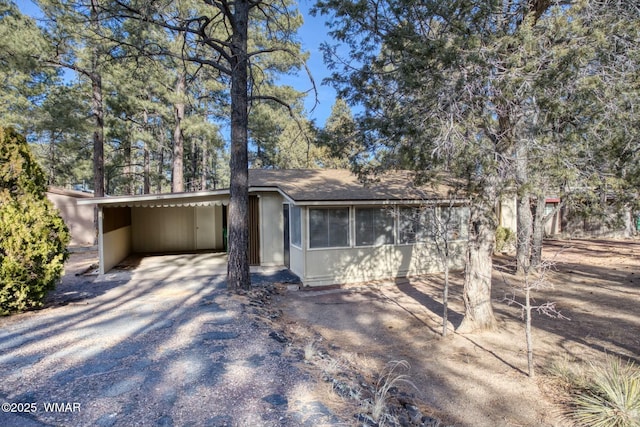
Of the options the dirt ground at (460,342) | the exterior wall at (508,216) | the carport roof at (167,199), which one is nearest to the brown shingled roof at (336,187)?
the carport roof at (167,199)

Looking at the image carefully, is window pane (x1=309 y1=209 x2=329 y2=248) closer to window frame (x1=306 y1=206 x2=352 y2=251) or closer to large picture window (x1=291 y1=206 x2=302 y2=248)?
window frame (x1=306 y1=206 x2=352 y2=251)

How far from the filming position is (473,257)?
6.13 meters

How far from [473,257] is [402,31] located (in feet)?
13.7

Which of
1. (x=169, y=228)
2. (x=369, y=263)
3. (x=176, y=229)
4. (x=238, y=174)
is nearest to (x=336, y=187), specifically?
(x=369, y=263)

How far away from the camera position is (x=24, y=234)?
546 cm

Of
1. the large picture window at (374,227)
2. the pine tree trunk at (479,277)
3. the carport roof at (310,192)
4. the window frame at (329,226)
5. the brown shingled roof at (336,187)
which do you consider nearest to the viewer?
the pine tree trunk at (479,277)

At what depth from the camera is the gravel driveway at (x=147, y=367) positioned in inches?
111

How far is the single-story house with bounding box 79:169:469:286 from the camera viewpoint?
9031 mm

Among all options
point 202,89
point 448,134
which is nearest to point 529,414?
point 448,134

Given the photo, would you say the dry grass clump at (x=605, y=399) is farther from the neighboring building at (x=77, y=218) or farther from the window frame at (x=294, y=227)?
the neighboring building at (x=77, y=218)

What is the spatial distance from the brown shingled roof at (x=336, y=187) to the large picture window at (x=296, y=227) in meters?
0.67

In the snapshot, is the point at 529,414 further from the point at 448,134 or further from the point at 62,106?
the point at 62,106

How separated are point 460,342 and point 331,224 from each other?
14.8 feet

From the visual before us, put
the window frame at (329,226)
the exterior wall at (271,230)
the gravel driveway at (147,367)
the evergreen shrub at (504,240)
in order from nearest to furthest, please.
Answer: the gravel driveway at (147,367) → the window frame at (329,226) → the exterior wall at (271,230) → the evergreen shrub at (504,240)
